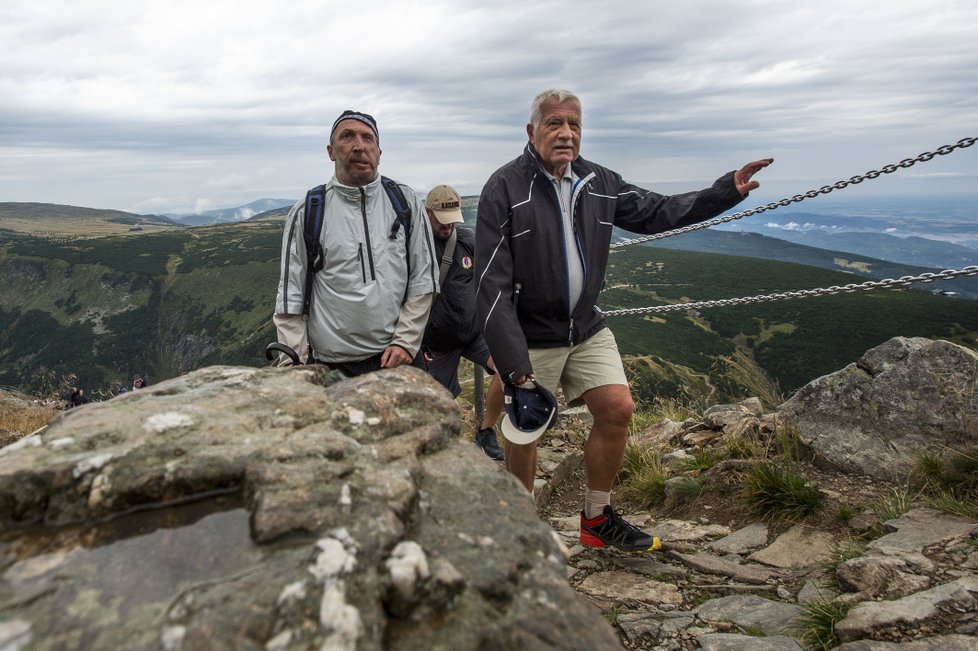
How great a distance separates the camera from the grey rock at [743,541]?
486cm

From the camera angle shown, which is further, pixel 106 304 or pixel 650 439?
pixel 106 304

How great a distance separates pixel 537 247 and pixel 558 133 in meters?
0.77

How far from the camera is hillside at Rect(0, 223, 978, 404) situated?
316 feet

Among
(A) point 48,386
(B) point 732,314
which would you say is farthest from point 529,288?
(B) point 732,314

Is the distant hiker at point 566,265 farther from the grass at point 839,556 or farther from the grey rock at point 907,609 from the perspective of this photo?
the grey rock at point 907,609

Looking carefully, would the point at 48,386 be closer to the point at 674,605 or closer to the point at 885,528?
the point at 674,605

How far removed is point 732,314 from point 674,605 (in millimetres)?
120255

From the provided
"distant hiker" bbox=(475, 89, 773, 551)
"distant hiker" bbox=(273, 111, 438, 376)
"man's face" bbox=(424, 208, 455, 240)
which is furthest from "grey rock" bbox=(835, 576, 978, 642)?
"man's face" bbox=(424, 208, 455, 240)

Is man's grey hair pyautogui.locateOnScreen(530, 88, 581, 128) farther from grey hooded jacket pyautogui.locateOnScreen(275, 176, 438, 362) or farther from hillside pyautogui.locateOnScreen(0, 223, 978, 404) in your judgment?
hillside pyautogui.locateOnScreen(0, 223, 978, 404)

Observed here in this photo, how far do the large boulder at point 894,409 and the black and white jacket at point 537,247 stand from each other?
249 centimetres

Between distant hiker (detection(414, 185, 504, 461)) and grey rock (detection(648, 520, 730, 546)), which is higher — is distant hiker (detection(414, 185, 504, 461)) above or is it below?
above

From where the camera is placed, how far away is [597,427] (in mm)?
4652

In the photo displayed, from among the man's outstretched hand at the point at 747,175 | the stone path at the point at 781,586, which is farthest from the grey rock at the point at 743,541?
the man's outstretched hand at the point at 747,175

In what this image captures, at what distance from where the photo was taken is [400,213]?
4.72 metres
